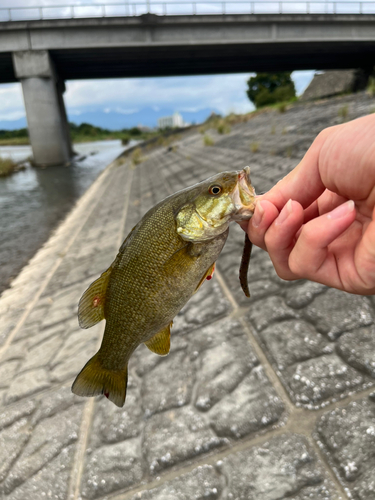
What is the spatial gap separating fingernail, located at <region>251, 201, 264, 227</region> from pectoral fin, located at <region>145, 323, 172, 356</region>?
0.65 m

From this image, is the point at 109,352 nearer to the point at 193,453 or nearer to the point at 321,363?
the point at 193,453

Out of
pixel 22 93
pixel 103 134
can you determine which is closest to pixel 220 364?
pixel 22 93

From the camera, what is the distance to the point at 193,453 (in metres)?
2.67

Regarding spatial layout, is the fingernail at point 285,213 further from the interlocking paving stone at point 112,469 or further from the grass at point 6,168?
the grass at point 6,168

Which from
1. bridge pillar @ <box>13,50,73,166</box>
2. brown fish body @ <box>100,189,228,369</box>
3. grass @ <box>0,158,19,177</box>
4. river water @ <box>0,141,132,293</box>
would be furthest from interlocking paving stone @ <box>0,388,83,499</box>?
bridge pillar @ <box>13,50,73,166</box>

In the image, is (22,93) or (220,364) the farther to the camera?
(22,93)

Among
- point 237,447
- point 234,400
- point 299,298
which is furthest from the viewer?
point 299,298

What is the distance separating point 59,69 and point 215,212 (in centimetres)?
3625

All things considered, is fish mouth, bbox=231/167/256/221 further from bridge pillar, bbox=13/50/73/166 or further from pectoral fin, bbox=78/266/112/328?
bridge pillar, bbox=13/50/73/166

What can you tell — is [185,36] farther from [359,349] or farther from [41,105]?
[359,349]

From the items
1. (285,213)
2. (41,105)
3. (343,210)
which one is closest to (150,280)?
(285,213)

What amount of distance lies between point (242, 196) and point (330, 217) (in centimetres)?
38

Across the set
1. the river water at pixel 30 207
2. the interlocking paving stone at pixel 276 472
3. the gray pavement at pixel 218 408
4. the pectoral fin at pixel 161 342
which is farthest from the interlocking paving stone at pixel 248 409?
the river water at pixel 30 207

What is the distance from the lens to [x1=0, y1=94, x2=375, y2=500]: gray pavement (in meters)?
2.44
